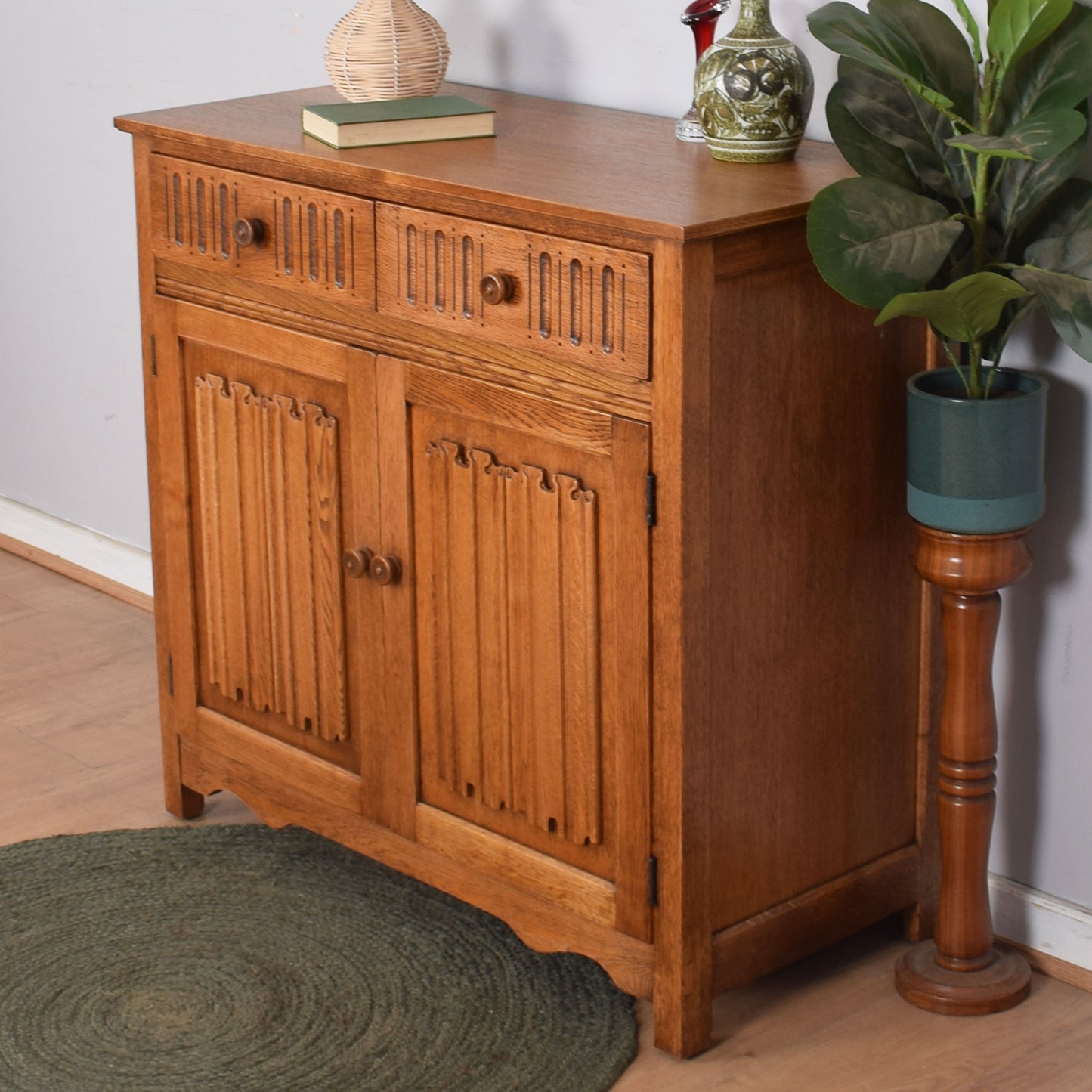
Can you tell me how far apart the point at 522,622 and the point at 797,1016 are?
1.89 feet

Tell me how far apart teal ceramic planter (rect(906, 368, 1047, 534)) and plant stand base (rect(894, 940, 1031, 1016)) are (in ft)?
1.85

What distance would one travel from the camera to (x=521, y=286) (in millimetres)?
1976

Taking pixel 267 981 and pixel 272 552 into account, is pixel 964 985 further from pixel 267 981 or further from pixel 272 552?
pixel 272 552

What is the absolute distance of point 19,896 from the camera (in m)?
2.48

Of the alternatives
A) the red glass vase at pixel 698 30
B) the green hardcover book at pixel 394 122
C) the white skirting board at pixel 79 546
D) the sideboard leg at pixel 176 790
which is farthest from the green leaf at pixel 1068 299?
the white skirting board at pixel 79 546

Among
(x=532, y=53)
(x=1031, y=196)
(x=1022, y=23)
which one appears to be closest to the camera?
(x=1022, y=23)

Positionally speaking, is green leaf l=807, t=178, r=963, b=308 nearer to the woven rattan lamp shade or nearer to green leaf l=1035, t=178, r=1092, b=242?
green leaf l=1035, t=178, r=1092, b=242

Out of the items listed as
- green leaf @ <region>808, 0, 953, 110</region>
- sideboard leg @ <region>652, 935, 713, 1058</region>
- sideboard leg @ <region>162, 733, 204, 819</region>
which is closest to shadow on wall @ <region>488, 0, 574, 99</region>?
green leaf @ <region>808, 0, 953, 110</region>

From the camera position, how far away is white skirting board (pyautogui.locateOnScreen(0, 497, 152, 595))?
3504 mm

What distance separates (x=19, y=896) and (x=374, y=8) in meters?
1.26

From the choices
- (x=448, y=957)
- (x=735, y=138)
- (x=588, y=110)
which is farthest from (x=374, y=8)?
(x=448, y=957)

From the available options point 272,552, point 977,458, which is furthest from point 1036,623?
point 272,552

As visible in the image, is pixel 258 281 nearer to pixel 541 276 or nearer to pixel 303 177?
pixel 303 177

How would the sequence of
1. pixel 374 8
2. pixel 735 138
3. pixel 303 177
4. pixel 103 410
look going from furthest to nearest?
pixel 103 410 → pixel 374 8 → pixel 303 177 → pixel 735 138
